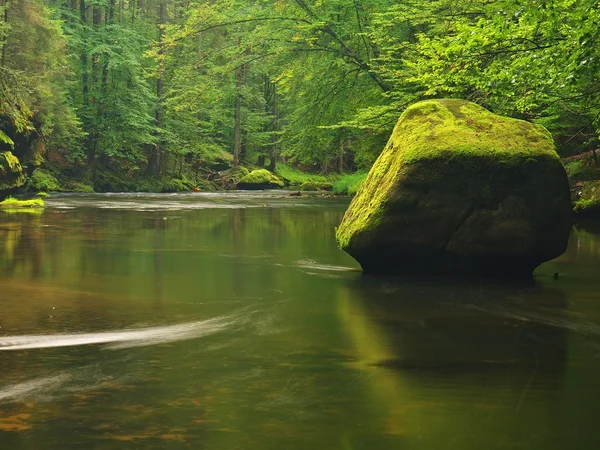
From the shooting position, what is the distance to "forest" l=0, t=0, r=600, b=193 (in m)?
11.1

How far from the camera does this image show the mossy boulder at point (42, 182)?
32.6 m

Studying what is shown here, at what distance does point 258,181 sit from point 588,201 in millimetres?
28911

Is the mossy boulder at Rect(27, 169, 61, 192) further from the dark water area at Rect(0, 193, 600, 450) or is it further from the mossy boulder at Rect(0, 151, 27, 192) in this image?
the dark water area at Rect(0, 193, 600, 450)

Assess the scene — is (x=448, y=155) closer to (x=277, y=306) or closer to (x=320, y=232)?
(x=277, y=306)

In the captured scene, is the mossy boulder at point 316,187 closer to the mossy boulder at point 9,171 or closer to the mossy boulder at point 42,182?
the mossy boulder at point 42,182

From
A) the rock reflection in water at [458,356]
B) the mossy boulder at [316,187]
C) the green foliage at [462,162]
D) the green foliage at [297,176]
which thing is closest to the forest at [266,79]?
the green foliage at [297,176]

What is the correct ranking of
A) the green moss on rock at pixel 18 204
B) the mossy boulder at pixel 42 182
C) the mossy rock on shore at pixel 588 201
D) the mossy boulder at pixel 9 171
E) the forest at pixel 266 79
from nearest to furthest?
the forest at pixel 266 79
the mossy rock on shore at pixel 588 201
the green moss on rock at pixel 18 204
the mossy boulder at pixel 9 171
the mossy boulder at pixel 42 182

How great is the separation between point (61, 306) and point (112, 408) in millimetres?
3382

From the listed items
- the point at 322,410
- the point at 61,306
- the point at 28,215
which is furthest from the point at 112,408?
the point at 28,215

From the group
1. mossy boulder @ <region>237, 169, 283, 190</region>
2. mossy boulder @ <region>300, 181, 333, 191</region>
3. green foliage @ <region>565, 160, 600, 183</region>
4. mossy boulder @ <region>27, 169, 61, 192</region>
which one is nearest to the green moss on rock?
mossy boulder @ <region>27, 169, 61, 192</region>

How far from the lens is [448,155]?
920cm

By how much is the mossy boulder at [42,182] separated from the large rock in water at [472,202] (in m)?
25.2

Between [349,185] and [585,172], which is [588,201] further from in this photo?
[349,185]

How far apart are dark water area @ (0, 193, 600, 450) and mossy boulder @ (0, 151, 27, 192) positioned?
16.3 metres
